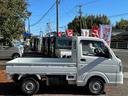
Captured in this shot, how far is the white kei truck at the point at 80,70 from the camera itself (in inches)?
500

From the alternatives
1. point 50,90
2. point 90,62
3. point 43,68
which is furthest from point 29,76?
point 90,62

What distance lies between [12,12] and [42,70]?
11.0 meters

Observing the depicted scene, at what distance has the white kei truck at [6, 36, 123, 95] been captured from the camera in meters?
12.7

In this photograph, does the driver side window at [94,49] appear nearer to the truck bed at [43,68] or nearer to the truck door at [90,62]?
the truck door at [90,62]

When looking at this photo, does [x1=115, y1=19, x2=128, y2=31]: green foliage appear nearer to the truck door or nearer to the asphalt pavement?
the asphalt pavement

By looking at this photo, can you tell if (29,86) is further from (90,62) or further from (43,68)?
(90,62)

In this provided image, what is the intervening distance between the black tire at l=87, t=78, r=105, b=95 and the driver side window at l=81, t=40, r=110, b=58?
91 cm

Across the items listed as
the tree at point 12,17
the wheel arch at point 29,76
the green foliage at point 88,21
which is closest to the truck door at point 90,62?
the wheel arch at point 29,76

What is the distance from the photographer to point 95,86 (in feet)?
43.0

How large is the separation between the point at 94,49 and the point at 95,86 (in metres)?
1.32

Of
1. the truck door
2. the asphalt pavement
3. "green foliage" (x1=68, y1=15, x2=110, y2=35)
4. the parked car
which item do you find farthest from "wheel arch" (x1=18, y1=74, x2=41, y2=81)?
"green foliage" (x1=68, y1=15, x2=110, y2=35)

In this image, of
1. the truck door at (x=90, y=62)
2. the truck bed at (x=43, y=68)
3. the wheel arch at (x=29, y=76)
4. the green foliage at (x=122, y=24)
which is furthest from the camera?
the green foliage at (x=122, y=24)

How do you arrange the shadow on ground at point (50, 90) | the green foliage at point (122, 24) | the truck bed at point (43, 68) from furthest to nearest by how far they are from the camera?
the green foliage at point (122, 24)
the shadow on ground at point (50, 90)
the truck bed at point (43, 68)

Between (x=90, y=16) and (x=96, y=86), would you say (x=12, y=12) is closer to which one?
(x=96, y=86)
